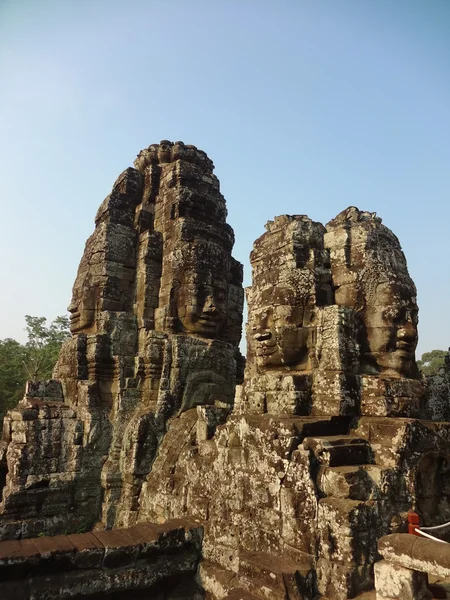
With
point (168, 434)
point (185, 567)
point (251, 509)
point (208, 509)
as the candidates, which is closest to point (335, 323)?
point (251, 509)

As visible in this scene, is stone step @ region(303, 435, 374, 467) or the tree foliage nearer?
stone step @ region(303, 435, 374, 467)

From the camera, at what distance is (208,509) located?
4.67 metres

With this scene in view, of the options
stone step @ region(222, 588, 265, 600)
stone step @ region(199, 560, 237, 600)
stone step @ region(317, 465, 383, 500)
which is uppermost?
stone step @ region(317, 465, 383, 500)

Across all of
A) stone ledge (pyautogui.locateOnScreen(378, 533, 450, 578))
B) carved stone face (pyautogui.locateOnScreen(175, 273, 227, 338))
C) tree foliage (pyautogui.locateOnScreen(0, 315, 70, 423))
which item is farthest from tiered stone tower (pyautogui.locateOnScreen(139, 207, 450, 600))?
tree foliage (pyautogui.locateOnScreen(0, 315, 70, 423))

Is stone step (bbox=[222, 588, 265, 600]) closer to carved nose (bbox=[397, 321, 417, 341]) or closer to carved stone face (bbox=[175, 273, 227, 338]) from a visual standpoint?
carved nose (bbox=[397, 321, 417, 341])

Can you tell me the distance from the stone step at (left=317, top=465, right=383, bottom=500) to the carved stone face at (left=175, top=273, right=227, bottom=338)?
214 inches

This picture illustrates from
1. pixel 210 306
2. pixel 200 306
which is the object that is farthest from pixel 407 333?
pixel 200 306

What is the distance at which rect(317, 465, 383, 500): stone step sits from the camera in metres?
3.60

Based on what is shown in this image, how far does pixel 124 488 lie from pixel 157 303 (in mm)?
3671

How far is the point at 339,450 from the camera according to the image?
392 cm

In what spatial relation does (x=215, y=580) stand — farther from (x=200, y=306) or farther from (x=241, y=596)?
(x=200, y=306)

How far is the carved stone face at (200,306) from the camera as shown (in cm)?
898

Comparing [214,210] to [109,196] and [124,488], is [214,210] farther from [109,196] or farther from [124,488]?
[124,488]

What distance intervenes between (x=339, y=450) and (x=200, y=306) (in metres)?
5.43
